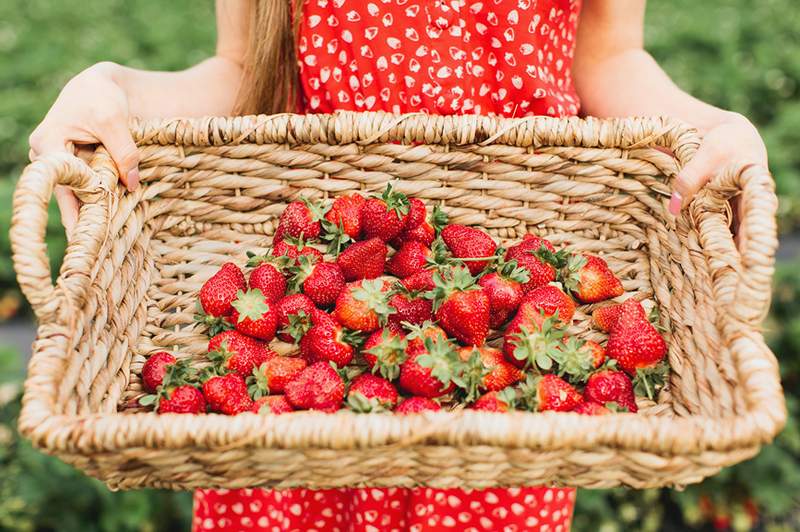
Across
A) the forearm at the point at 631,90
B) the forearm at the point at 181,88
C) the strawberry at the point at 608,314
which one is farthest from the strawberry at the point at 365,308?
the forearm at the point at 631,90

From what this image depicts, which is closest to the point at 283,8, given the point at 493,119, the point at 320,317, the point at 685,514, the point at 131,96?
the point at 131,96

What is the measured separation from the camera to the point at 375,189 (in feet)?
4.39

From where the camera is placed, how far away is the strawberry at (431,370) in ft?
3.56

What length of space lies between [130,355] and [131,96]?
1.34 ft

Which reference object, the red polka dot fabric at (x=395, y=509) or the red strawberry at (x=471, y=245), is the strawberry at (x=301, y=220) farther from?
the red polka dot fabric at (x=395, y=509)

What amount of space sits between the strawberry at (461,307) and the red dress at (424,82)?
241 mm

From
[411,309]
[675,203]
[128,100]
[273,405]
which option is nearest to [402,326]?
[411,309]

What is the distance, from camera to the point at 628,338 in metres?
1.16

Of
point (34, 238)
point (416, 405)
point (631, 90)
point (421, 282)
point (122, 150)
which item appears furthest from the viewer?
point (631, 90)

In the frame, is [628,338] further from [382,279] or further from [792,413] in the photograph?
[792,413]

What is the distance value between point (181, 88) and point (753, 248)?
945 millimetres

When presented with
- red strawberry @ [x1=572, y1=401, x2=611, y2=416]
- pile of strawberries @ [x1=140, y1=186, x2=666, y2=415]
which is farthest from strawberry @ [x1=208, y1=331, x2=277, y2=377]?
red strawberry @ [x1=572, y1=401, x2=611, y2=416]

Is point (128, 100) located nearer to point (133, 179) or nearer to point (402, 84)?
point (133, 179)

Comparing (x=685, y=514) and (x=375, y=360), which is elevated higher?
(x=375, y=360)
